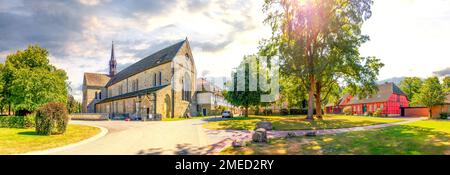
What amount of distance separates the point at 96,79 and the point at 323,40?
7058 centimetres

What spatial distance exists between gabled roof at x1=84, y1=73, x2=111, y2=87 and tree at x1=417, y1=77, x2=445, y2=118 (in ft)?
260

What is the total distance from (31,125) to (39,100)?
2.44m

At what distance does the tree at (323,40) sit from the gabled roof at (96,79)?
64302 millimetres

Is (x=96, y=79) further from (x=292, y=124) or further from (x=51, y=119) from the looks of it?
(x=292, y=124)

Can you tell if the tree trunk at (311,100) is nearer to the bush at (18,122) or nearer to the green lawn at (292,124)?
the green lawn at (292,124)

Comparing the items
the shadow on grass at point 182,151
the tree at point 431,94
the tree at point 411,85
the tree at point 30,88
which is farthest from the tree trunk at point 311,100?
the tree at point 411,85

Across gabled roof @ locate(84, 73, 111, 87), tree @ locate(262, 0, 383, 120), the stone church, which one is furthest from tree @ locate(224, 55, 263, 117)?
gabled roof @ locate(84, 73, 111, 87)

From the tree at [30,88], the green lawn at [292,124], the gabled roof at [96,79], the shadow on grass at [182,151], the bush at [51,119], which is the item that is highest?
the gabled roof at [96,79]

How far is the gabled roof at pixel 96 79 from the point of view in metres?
74.1

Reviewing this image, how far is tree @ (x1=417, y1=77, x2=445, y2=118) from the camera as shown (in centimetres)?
3938

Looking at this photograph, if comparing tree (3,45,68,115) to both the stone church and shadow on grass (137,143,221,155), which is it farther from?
shadow on grass (137,143,221,155)

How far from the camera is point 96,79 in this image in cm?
7556
